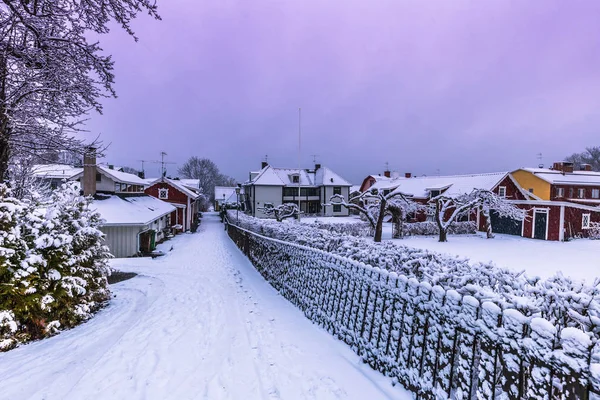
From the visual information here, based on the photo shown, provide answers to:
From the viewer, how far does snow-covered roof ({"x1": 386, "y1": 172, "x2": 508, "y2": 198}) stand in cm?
2866

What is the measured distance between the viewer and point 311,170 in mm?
45750

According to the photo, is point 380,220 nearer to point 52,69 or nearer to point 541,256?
point 541,256

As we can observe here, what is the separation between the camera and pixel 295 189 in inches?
1646

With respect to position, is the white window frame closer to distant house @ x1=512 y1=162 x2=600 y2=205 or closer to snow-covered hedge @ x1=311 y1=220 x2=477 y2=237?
distant house @ x1=512 y1=162 x2=600 y2=205

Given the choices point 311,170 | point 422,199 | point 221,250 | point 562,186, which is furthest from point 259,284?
point 311,170

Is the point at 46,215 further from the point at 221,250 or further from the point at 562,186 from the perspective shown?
the point at 562,186

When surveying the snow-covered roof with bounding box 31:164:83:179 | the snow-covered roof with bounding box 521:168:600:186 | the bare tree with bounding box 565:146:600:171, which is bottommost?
the snow-covered roof with bounding box 31:164:83:179

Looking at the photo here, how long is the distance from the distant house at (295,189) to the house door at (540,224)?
2257 cm

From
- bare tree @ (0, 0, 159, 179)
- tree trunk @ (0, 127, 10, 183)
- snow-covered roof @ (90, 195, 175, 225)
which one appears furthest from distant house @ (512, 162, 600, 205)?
tree trunk @ (0, 127, 10, 183)

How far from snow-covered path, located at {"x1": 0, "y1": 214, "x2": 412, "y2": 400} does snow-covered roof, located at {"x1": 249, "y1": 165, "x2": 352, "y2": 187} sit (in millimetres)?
33407

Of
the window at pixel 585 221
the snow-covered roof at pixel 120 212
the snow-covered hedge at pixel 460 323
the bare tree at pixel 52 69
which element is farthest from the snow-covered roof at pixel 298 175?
the snow-covered hedge at pixel 460 323

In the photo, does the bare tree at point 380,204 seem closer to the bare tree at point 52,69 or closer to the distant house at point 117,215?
the distant house at point 117,215

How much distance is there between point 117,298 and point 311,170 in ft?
129

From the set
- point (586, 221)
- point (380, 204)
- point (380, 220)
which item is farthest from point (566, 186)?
point (380, 220)
